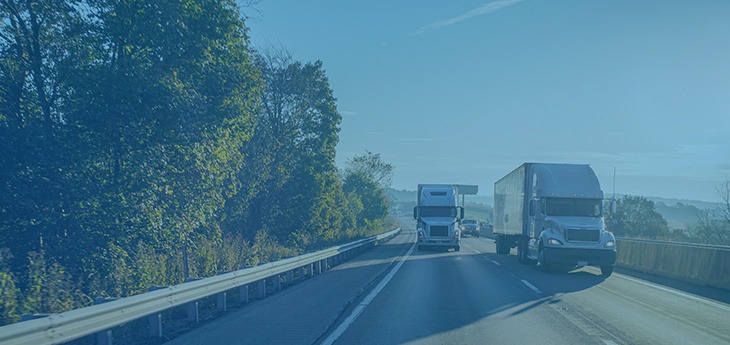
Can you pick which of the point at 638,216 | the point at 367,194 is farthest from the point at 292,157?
the point at 367,194

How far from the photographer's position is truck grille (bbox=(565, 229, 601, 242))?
64.9ft

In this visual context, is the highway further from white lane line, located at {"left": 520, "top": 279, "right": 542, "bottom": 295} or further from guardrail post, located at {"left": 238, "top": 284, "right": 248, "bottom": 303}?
guardrail post, located at {"left": 238, "top": 284, "right": 248, "bottom": 303}

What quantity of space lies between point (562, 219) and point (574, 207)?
0.87 metres

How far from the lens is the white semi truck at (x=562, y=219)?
19672 millimetres

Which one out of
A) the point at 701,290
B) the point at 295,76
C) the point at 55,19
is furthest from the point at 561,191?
the point at 295,76

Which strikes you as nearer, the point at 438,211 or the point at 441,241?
the point at 441,241

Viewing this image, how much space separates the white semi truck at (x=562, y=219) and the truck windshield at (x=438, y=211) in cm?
857

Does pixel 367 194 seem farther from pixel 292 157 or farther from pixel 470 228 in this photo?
pixel 292 157

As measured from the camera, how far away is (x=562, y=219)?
67.7 feet

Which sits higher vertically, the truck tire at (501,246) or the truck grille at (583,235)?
the truck grille at (583,235)

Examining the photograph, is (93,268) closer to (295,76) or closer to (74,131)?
(74,131)

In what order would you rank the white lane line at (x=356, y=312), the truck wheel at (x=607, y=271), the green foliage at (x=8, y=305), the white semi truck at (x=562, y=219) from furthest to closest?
the white semi truck at (x=562, y=219) < the truck wheel at (x=607, y=271) < the white lane line at (x=356, y=312) < the green foliage at (x=8, y=305)

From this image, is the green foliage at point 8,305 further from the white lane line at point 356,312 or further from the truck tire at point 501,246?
the truck tire at point 501,246

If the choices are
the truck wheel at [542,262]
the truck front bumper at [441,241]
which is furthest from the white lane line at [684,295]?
the truck front bumper at [441,241]
